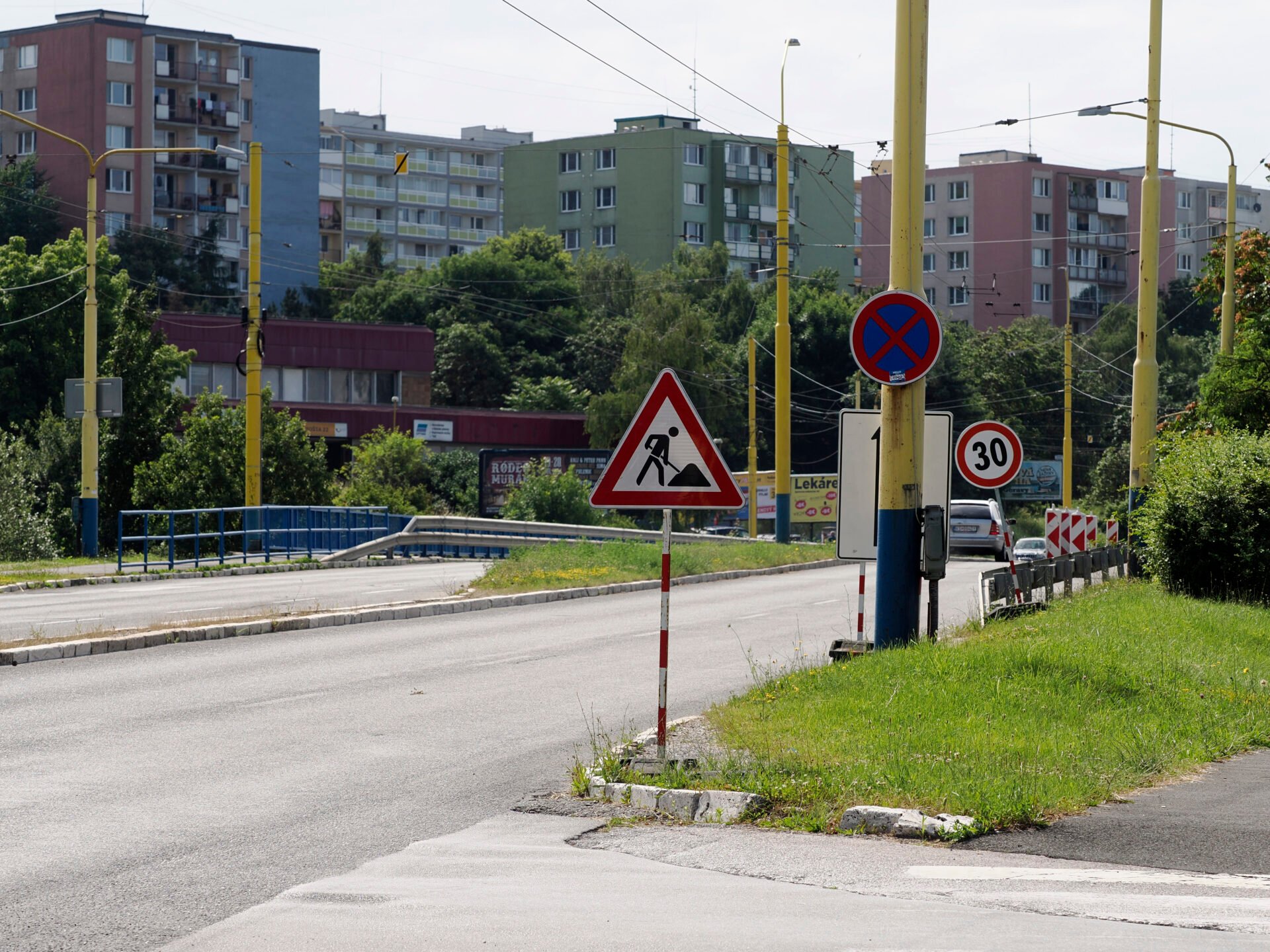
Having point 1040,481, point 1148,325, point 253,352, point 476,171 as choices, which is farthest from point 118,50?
point 1148,325

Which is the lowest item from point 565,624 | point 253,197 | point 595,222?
point 565,624

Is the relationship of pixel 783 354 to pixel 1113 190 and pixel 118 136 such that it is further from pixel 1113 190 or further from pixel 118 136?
pixel 1113 190

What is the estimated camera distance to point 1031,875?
7254 mm

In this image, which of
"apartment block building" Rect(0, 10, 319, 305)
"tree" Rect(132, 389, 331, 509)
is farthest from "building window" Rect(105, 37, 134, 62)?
"tree" Rect(132, 389, 331, 509)

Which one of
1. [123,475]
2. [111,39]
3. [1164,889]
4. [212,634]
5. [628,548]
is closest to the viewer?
[1164,889]

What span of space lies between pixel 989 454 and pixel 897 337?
18.6ft

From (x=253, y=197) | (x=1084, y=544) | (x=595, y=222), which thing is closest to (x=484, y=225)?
(x=595, y=222)

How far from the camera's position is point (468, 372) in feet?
299

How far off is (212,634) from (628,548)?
1569cm

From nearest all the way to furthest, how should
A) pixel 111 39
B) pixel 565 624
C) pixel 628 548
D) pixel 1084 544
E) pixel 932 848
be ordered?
1. pixel 932 848
2. pixel 565 624
3. pixel 1084 544
4. pixel 628 548
5. pixel 111 39

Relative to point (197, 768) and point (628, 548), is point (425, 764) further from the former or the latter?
point (628, 548)

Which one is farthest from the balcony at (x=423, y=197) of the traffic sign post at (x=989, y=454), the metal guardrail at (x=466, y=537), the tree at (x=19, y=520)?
the traffic sign post at (x=989, y=454)

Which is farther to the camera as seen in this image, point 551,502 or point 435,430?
point 435,430

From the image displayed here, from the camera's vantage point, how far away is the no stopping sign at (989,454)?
18.1 m
